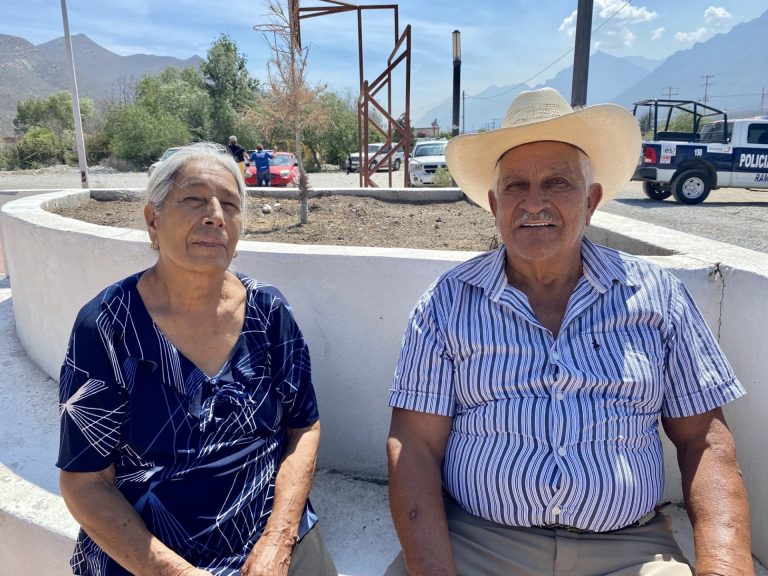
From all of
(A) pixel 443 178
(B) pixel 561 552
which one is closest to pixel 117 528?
(B) pixel 561 552

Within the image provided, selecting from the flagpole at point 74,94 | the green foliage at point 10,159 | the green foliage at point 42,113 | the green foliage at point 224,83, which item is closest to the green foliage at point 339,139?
the green foliage at point 224,83

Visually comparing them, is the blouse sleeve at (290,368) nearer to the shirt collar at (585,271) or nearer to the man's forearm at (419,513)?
the man's forearm at (419,513)

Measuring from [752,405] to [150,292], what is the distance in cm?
194

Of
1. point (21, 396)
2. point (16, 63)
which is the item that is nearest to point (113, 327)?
point (21, 396)

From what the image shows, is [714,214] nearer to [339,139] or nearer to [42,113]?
[339,139]

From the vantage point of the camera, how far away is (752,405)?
69.4 inches

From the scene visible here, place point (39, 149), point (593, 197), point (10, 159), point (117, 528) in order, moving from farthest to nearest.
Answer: point (39, 149) < point (10, 159) < point (593, 197) < point (117, 528)

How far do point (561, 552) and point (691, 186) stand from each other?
13.2 meters

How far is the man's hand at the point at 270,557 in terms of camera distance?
4.67ft

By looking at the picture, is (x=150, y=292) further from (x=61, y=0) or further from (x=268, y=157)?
(x=268, y=157)

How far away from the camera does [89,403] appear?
142 cm

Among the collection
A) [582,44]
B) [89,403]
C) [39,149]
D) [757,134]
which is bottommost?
[89,403]

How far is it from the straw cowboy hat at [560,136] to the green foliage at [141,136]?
31.9 metres

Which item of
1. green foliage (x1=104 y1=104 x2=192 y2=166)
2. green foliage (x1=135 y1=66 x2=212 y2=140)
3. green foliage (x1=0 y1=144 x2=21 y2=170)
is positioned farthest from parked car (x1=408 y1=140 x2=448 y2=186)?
green foliage (x1=0 y1=144 x2=21 y2=170)
